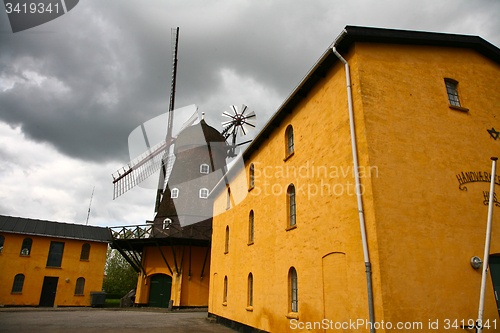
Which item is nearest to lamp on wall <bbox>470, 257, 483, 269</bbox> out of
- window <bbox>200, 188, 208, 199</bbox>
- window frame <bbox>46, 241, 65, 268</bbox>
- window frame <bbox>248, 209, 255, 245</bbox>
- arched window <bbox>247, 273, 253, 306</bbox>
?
window frame <bbox>248, 209, 255, 245</bbox>

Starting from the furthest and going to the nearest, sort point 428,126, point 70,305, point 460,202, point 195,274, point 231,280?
point 70,305 < point 195,274 < point 231,280 < point 428,126 < point 460,202

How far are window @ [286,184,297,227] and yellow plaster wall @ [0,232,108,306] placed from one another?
74.2 ft

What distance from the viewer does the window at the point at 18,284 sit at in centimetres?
2383

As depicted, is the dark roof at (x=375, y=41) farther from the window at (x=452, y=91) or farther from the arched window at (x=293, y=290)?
the arched window at (x=293, y=290)

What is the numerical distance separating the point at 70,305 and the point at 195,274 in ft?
35.6

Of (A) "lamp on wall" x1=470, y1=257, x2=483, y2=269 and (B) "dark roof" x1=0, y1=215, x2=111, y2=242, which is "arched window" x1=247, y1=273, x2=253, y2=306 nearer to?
(A) "lamp on wall" x1=470, y1=257, x2=483, y2=269

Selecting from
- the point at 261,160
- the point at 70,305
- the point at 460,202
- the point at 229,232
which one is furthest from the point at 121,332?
the point at 70,305

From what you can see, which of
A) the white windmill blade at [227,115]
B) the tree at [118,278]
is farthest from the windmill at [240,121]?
the tree at [118,278]

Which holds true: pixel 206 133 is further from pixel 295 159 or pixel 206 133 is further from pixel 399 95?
pixel 399 95

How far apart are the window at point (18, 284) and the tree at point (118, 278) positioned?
915 inches

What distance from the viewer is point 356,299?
703cm

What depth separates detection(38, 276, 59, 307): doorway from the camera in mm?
24703

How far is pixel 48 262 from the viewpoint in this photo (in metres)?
25.5

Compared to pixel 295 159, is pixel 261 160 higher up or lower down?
higher up
